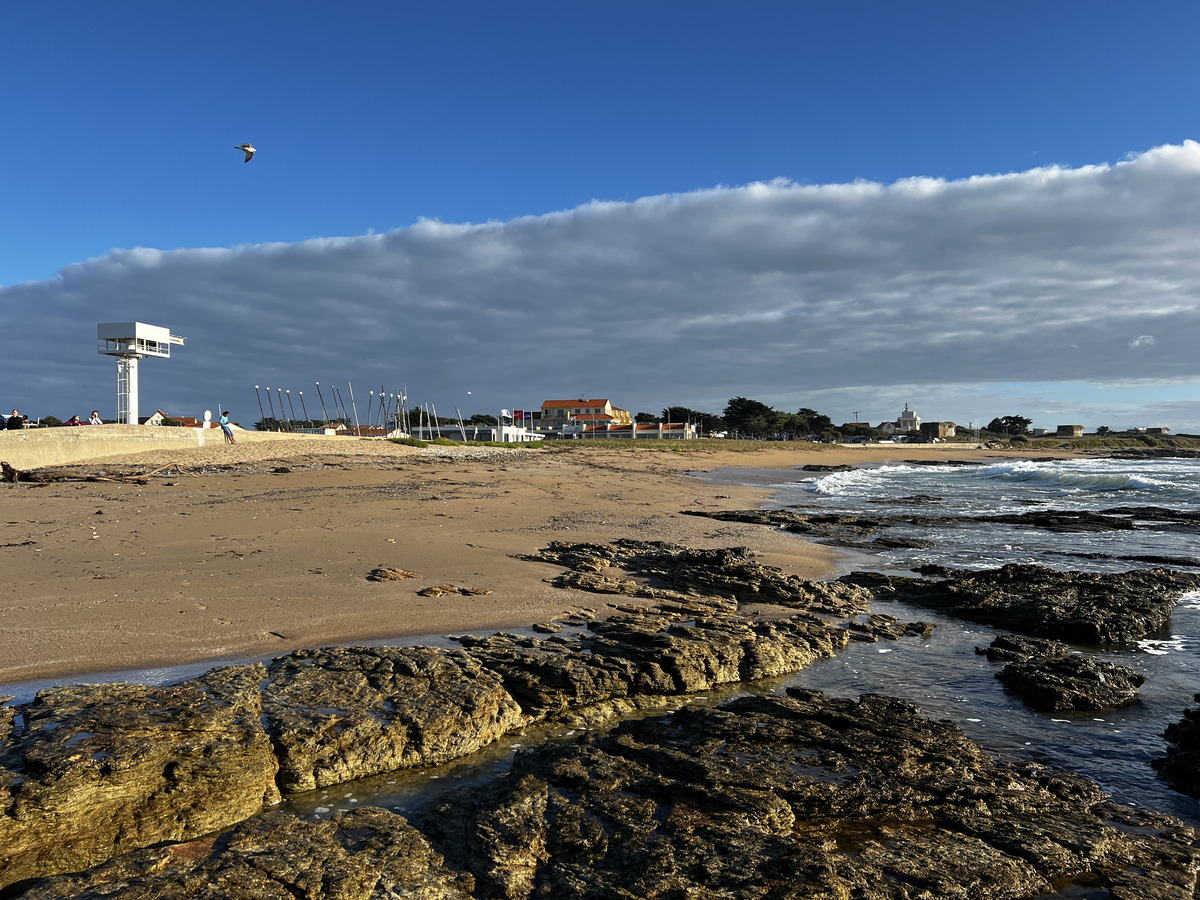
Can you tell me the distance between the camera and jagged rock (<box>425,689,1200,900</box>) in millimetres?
3182

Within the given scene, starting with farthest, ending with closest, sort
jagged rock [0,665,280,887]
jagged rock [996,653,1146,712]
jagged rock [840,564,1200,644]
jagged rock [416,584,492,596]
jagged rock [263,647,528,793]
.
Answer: jagged rock [416,584,492,596]
jagged rock [840,564,1200,644]
jagged rock [996,653,1146,712]
jagged rock [263,647,528,793]
jagged rock [0,665,280,887]

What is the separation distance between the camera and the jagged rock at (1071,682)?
558 cm

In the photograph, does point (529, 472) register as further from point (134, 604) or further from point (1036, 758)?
point (1036, 758)

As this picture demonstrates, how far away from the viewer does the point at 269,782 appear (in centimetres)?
383

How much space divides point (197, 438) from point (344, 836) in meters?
29.7

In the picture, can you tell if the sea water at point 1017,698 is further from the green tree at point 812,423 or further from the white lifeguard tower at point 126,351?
the green tree at point 812,423

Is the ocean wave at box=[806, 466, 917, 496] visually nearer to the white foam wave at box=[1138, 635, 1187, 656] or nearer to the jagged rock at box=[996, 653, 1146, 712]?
the white foam wave at box=[1138, 635, 1187, 656]

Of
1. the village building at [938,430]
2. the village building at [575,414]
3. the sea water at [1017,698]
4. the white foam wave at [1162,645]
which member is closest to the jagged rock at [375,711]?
the sea water at [1017,698]

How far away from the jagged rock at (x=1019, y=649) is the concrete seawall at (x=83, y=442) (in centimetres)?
2587

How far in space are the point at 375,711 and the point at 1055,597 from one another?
827cm

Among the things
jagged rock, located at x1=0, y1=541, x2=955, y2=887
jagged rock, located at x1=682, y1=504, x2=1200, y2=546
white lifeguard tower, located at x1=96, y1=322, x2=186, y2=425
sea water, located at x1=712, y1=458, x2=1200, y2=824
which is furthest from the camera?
white lifeguard tower, located at x1=96, y1=322, x2=186, y2=425

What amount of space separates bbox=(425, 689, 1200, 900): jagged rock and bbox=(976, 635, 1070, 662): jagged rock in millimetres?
2527

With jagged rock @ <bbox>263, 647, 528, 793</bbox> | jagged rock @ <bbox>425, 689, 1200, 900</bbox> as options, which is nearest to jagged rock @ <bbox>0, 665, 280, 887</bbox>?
jagged rock @ <bbox>263, 647, 528, 793</bbox>

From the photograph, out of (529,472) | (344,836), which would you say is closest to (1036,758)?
(344,836)
